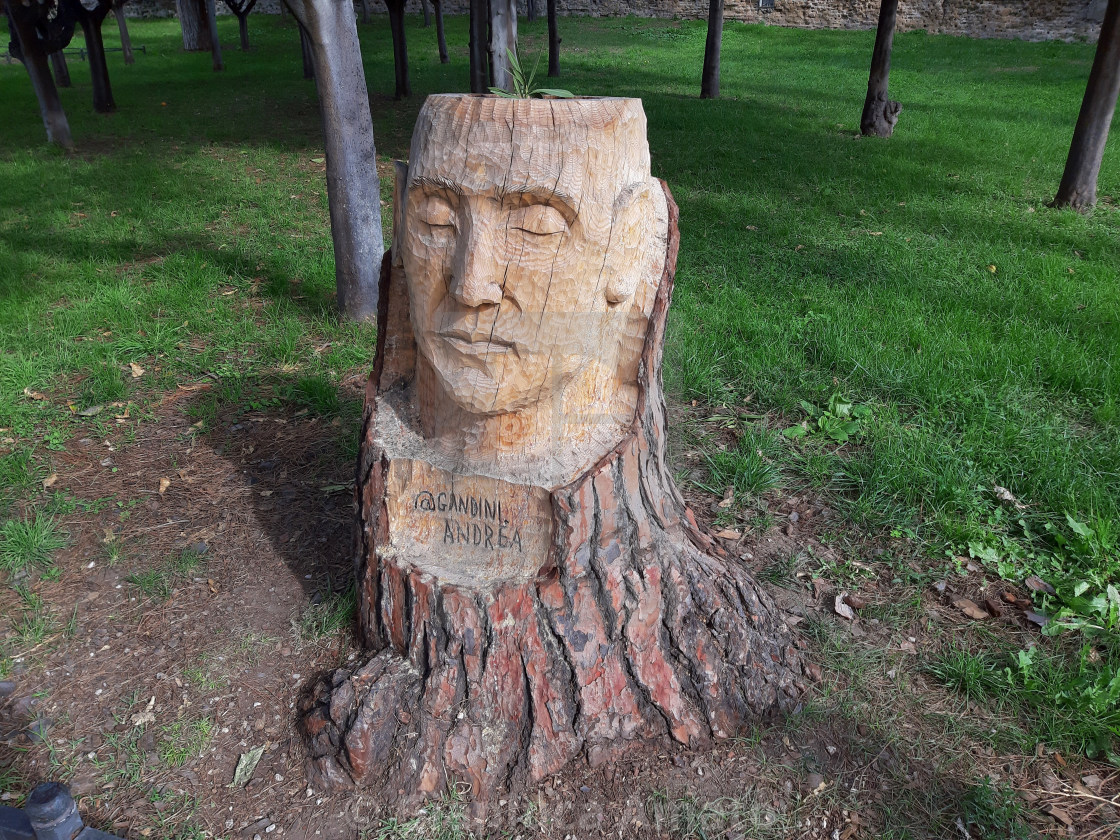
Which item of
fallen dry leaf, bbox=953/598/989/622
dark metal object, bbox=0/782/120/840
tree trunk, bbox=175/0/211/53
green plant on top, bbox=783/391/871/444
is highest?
tree trunk, bbox=175/0/211/53

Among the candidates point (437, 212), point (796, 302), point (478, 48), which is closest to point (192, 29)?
point (478, 48)

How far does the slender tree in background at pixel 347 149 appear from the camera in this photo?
13.8ft

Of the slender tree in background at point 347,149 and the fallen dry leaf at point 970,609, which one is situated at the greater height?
the slender tree in background at point 347,149

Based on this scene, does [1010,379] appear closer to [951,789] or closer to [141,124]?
[951,789]

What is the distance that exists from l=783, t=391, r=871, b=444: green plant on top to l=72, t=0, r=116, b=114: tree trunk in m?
10.6

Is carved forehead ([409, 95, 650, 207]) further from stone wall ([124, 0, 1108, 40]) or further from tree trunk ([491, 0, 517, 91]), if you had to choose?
stone wall ([124, 0, 1108, 40])

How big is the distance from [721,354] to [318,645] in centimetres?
265

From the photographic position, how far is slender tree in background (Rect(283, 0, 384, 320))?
4191 mm

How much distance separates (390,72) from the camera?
13602 mm

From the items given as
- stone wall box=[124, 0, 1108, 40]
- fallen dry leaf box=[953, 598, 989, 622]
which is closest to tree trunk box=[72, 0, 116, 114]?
fallen dry leaf box=[953, 598, 989, 622]

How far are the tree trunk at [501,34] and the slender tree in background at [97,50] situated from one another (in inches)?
246

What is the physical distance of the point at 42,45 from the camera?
8516mm

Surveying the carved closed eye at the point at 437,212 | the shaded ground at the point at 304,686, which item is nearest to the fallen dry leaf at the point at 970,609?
the shaded ground at the point at 304,686

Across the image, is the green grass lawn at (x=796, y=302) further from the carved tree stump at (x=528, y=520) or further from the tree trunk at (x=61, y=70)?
the tree trunk at (x=61, y=70)
